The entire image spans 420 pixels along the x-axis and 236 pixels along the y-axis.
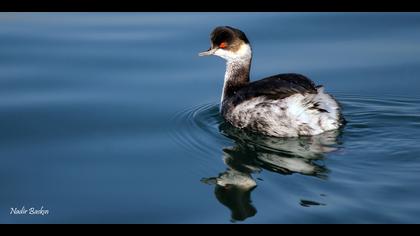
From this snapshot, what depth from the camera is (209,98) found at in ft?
29.3

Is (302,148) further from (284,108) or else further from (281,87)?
(281,87)

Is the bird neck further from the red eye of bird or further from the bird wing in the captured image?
the bird wing

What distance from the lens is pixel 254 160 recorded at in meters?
6.87

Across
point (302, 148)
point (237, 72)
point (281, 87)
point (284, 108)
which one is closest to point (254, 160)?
point (302, 148)

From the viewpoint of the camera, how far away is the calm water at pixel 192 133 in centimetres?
578

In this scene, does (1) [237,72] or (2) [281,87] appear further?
(1) [237,72]

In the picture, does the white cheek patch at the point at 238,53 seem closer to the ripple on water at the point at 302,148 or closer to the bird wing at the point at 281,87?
the ripple on water at the point at 302,148

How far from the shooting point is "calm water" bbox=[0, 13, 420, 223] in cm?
578

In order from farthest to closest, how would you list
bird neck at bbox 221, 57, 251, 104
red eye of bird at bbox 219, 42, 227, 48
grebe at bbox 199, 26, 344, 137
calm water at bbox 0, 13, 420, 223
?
bird neck at bbox 221, 57, 251, 104 → red eye of bird at bbox 219, 42, 227, 48 → grebe at bbox 199, 26, 344, 137 → calm water at bbox 0, 13, 420, 223

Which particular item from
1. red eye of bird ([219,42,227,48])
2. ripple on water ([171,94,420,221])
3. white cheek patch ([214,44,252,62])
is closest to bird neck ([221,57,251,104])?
white cheek patch ([214,44,252,62])

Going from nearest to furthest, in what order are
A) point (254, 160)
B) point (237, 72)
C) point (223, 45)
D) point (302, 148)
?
point (254, 160) < point (302, 148) < point (223, 45) < point (237, 72)

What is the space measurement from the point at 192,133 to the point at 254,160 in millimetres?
1112

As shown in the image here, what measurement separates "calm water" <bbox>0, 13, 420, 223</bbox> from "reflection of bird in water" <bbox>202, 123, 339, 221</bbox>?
0.06ft

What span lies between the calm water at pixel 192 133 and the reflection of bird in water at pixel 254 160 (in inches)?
0.7
